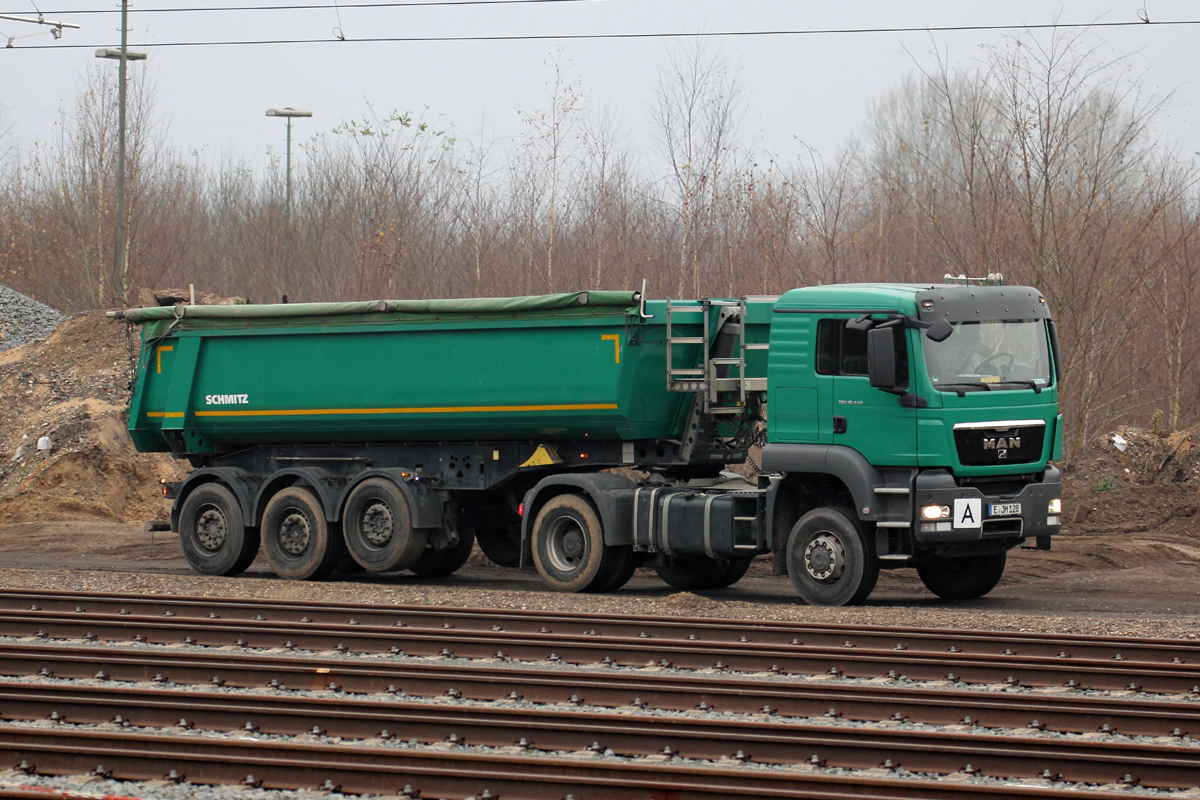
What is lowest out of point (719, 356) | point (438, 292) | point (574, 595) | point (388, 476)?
point (574, 595)

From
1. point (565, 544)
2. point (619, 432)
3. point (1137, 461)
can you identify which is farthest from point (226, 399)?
point (1137, 461)

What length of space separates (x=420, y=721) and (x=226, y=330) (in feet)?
34.1

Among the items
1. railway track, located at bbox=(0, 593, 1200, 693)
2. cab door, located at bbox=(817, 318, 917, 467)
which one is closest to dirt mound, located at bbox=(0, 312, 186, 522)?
railway track, located at bbox=(0, 593, 1200, 693)

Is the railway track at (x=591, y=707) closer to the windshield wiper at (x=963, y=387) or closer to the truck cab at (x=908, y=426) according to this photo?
the truck cab at (x=908, y=426)

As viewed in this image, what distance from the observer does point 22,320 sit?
35.2m

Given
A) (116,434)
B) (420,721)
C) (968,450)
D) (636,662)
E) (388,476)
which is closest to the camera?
(420,721)

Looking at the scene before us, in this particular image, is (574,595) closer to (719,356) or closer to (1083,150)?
(719,356)

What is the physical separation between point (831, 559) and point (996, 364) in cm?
254

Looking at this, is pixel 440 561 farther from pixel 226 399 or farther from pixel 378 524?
pixel 226 399

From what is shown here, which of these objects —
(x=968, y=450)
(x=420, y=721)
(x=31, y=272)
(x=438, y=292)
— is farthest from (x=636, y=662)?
(x=31, y=272)

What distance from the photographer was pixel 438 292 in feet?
121

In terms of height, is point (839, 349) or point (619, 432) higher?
point (839, 349)

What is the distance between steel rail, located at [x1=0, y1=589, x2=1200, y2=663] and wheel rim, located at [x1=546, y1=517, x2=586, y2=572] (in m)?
2.17

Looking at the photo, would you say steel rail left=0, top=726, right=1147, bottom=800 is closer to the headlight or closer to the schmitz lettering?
the headlight
